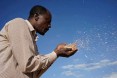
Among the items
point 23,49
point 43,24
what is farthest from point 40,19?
point 23,49

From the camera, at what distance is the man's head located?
13.6ft

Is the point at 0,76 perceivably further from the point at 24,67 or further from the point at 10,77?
the point at 24,67

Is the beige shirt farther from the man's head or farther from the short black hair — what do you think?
the short black hair

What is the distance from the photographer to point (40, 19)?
13.8 feet

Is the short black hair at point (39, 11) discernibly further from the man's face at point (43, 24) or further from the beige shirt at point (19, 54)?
the beige shirt at point (19, 54)

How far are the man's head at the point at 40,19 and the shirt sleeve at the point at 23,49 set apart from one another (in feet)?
1.56

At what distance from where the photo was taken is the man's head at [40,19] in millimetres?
Result: 4133

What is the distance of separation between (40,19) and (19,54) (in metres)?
0.94

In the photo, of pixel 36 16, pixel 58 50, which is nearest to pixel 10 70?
pixel 58 50

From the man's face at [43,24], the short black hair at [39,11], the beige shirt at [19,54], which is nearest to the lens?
the beige shirt at [19,54]

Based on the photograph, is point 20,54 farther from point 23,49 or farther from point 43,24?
point 43,24

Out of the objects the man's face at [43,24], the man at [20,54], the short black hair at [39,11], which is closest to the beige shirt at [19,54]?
the man at [20,54]

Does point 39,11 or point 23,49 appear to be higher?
point 39,11

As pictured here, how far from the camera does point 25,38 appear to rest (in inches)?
→ 139
